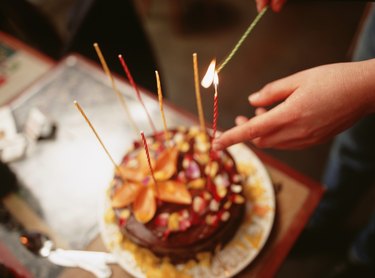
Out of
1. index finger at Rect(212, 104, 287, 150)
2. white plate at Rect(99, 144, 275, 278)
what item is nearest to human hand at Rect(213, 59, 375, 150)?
index finger at Rect(212, 104, 287, 150)

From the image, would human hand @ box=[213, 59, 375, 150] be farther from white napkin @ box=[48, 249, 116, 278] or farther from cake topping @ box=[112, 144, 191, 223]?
white napkin @ box=[48, 249, 116, 278]

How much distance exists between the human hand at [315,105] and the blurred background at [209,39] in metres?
1.54

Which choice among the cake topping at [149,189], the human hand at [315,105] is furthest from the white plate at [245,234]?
the human hand at [315,105]

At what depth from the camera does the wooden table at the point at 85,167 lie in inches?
63.4

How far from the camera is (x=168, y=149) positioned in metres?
1.60

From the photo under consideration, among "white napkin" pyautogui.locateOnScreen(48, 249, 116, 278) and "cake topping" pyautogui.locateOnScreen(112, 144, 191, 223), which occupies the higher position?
"cake topping" pyautogui.locateOnScreen(112, 144, 191, 223)

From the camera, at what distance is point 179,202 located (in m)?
1.46

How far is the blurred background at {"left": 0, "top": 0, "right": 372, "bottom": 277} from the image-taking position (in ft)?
8.00

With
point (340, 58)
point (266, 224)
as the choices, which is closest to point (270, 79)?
point (340, 58)

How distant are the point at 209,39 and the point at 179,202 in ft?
10.1

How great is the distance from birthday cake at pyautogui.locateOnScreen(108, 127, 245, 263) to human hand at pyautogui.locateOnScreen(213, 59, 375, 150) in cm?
28

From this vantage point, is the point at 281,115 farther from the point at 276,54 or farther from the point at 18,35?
the point at 276,54

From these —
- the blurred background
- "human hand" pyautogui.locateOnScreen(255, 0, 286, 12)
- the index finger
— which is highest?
A: "human hand" pyautogui.locateOnScreen(255, 0, 286, 12)

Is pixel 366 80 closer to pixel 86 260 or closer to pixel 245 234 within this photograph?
pixel 245 234
